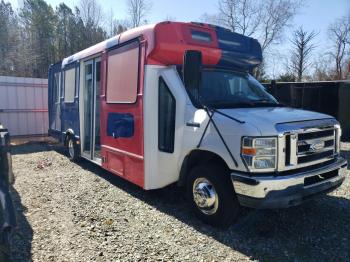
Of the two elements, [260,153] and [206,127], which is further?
[206,127]

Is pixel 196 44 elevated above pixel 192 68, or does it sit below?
above

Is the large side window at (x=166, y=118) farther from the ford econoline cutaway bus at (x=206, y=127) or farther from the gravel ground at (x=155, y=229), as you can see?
the gravel ground at (x=155, y=229)

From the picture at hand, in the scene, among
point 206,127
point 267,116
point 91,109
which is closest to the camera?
point 267,116

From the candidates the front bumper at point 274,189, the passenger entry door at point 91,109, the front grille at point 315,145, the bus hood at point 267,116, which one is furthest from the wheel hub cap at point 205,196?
the passenger entry door at point 91,109

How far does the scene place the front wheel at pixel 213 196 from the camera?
421 centimetres

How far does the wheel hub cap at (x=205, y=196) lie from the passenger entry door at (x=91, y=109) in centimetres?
314

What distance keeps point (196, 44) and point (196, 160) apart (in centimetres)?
180

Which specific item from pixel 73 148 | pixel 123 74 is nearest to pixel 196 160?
pixel 123 74

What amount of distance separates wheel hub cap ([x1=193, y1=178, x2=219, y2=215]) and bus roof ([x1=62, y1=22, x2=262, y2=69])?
1836 mm

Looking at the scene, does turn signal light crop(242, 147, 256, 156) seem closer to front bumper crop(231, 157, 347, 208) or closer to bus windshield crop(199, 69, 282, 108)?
front bumper crop(231, 157, 347, 208)

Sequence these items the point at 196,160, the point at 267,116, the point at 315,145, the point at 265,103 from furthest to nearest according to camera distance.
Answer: the point at 265,103, the point at 196,160, the point at 315,145, the point at 267,116

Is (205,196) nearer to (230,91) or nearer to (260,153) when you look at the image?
(260,153)

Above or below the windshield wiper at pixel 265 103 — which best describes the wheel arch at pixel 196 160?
below

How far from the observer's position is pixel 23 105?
505 inches
